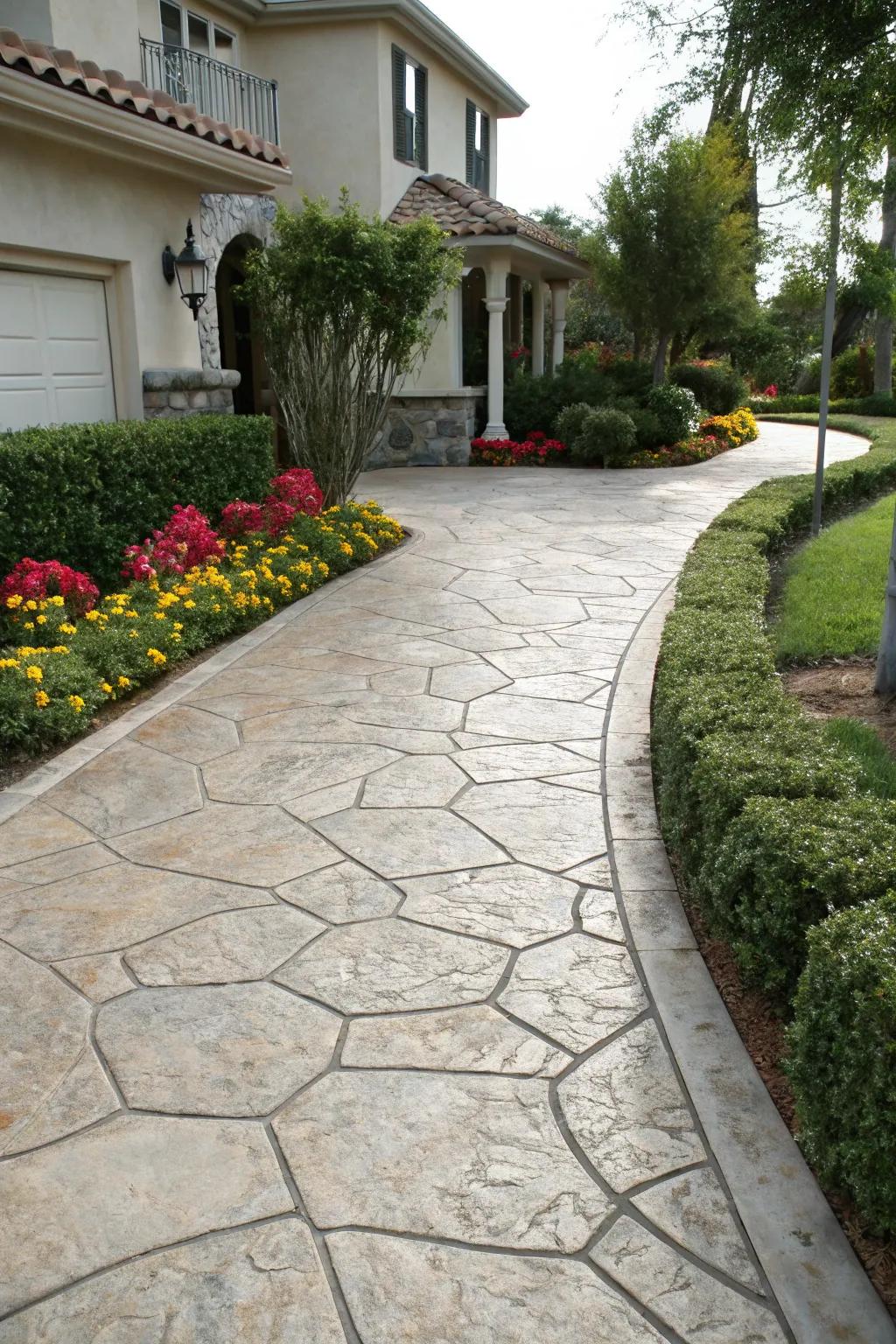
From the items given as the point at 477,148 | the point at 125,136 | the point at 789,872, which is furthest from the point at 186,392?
the point at 477,148

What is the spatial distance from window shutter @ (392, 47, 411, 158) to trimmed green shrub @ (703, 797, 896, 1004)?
52.8 ft

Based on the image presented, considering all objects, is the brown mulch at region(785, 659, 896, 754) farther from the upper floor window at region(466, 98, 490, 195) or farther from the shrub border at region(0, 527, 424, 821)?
the upper floor window at region(466, 98, 490, 195)

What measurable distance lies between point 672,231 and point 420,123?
4.65 m

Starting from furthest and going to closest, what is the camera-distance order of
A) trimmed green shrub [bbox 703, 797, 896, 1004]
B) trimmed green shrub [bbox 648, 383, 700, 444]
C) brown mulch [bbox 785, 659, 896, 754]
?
trimmed green shrub [bbox 648, 383, 700, 444]
brown mulch [bbox 785, 659, 896, 754]
trimmed green shrub [bbox 703, 797, 896, 1004]

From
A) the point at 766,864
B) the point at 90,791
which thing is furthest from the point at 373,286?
the point at 766,864

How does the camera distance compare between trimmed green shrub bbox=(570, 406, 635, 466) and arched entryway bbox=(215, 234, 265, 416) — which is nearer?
arched entryway bbox=(215, 234, 265, 416)

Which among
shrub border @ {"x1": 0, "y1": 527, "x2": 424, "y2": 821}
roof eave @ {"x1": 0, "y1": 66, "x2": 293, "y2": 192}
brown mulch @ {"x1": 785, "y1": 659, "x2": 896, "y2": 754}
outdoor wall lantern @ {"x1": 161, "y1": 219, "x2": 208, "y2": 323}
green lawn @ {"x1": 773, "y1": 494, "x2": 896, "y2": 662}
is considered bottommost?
shrub border @ {"x1": 0, "y1": 527, "x2": 424, "y2": 821}

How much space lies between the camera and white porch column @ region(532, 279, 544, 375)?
2117 centimetres

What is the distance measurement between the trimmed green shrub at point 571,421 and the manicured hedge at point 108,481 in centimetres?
820

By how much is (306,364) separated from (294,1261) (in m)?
9.18

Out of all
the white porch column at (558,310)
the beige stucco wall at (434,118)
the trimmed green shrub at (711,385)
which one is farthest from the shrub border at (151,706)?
the trimmed green shrub at (711,385)

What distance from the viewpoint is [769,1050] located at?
305 cm

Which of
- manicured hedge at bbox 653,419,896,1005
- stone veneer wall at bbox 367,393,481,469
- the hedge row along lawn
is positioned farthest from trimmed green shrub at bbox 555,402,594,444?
the hedge row along lawn

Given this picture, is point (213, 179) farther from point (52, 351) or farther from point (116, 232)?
point (52, 351)
